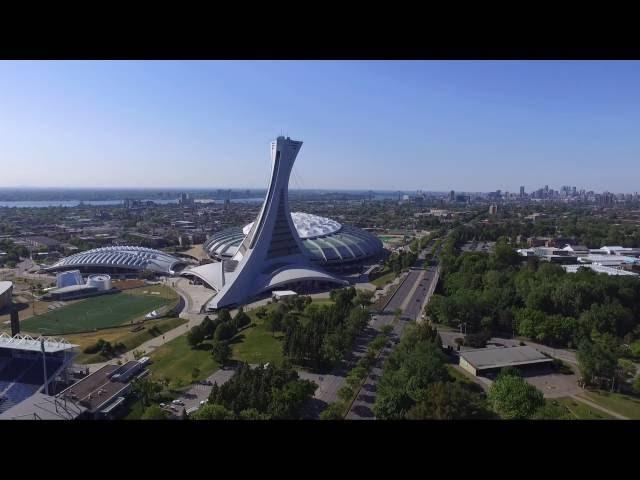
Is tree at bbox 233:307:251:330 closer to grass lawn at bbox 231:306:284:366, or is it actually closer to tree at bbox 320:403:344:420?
grass lawn at bbox 231:306:284:366

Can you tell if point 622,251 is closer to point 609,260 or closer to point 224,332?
point 609,260

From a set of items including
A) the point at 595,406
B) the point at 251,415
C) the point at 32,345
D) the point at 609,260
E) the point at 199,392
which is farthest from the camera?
the point at 609,260

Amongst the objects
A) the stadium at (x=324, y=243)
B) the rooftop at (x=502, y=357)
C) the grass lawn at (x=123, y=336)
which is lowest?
the grass lawn at (x=123, y=336)

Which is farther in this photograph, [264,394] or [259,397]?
[264,394]

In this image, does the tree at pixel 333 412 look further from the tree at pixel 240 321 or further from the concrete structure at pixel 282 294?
the concrete structure at pixel 282 294

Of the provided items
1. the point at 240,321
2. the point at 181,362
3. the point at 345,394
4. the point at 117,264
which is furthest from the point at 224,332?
the point at 117,264

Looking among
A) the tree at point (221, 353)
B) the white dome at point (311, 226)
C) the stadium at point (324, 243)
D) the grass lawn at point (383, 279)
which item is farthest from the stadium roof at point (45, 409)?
the white dome at point (311, 226)
